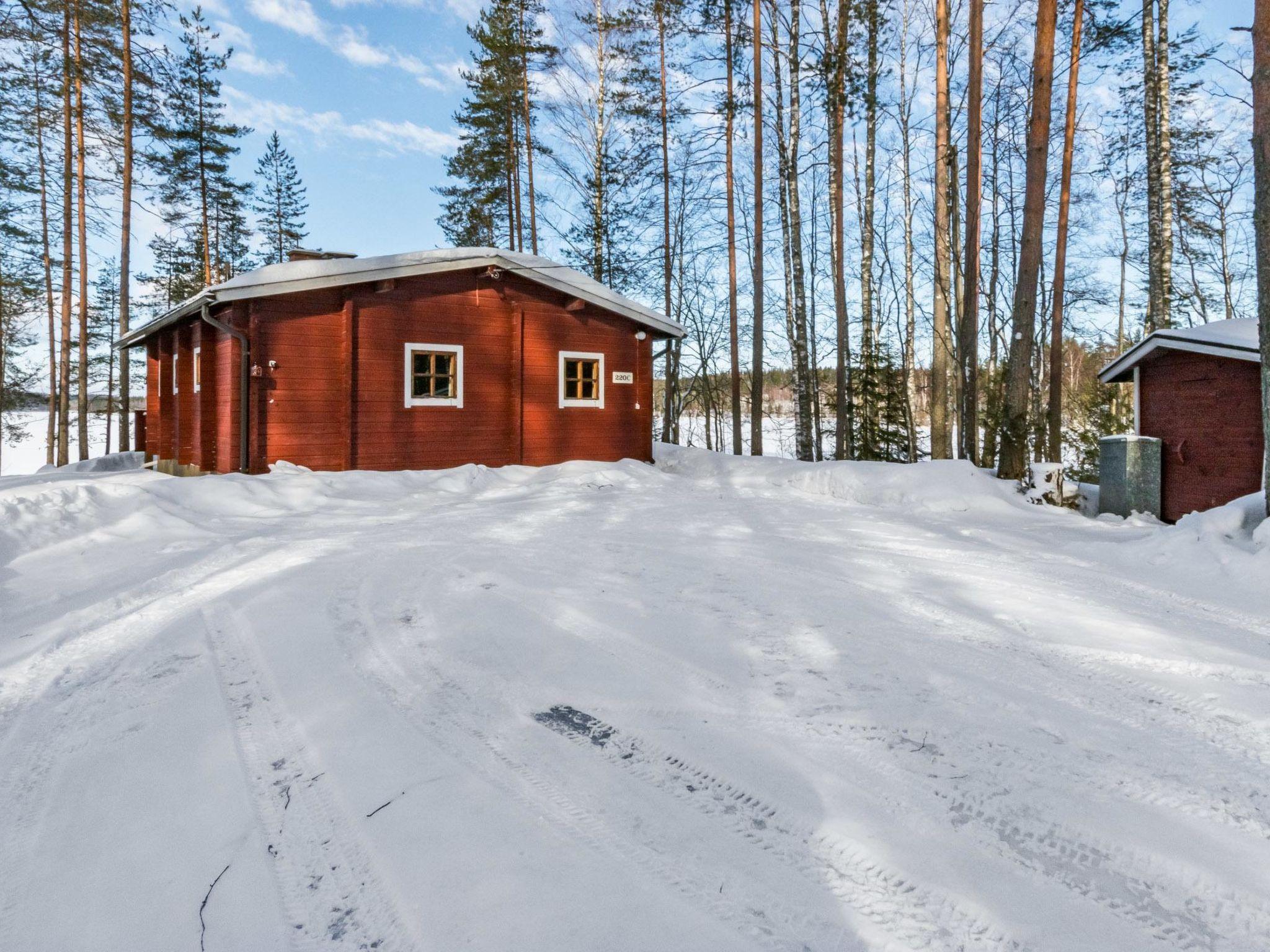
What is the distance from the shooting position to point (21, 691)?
2748mm

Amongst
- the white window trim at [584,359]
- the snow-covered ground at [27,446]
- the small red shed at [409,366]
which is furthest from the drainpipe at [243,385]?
the snow-covered ground at [27,446]

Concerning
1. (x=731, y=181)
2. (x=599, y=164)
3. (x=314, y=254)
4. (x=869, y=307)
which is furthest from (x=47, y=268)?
(x=869, y=307)

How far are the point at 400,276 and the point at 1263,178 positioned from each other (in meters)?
10.5

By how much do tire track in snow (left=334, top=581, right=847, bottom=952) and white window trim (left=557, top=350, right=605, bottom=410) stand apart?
975cm

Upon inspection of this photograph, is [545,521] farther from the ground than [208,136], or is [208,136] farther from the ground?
[208,136]

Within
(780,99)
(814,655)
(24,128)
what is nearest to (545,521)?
(814,655)

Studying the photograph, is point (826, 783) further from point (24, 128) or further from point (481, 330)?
point (24, 128)

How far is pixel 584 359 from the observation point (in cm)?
1286

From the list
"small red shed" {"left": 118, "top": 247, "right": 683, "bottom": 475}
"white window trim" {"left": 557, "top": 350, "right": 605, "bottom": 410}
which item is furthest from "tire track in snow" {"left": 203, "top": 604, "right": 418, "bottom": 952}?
"white window trim" {"left": 557, "top": 350, "right": 605, "bottom": 410}

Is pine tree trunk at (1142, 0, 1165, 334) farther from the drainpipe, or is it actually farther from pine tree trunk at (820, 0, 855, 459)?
the drainpipe

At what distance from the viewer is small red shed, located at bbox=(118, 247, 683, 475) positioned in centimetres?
1034

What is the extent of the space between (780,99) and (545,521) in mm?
13999

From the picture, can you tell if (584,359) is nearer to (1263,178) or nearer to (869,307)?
(869,307)

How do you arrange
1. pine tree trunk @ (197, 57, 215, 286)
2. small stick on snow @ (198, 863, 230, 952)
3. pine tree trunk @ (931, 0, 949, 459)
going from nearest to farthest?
small stick on snow @ (198, 863, 230, 952) → pine tree trunk @ (931, 0, 949, 459) → pine tree trunk @ (197, 57, 215, 286)
